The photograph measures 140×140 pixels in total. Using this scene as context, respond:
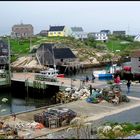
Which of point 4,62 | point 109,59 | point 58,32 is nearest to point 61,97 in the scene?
point 4,62

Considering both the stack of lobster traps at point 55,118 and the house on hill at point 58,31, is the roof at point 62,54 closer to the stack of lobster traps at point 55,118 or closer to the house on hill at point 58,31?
the stack of lobster traps at point 55,118

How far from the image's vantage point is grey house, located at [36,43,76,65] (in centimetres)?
7112

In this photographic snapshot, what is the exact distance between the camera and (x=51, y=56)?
71.2 metres

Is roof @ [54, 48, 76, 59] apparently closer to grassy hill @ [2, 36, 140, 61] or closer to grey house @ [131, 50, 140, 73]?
grassy hill @ [2, 36, 140, 61]

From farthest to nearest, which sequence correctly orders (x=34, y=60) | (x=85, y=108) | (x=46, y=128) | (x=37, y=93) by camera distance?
(x=34, y=60) → (x=37, y=93) → (x=85, y=108) → (x=46, y=128)

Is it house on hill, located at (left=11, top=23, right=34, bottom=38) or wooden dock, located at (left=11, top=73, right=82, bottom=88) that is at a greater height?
house on hill, located at (left=11, top=23, right=34, bottom=38)

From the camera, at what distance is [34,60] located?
240 feet

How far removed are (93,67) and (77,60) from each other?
3853 millimetres

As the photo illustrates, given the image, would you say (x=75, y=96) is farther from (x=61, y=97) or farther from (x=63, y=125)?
(x=63, y=125)

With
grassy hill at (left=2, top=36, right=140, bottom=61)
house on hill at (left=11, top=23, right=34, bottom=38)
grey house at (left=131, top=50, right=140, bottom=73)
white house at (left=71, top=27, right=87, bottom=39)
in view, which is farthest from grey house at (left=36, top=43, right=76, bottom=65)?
house on hill at (left=11, top=23, right=34, bottom=38)

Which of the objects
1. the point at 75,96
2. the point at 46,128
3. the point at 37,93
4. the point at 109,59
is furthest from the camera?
the point at 109,59

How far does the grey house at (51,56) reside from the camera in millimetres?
71125

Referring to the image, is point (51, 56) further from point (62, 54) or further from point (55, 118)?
point (55, 118)

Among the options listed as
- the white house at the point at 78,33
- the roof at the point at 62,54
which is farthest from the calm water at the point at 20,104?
the white house at the point at 78,33
